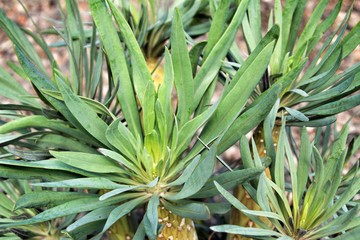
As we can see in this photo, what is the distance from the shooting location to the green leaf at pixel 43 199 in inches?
21.2

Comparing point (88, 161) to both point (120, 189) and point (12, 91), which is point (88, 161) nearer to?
point (120, 189)

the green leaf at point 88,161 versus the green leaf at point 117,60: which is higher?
the green leaf at point 117,60

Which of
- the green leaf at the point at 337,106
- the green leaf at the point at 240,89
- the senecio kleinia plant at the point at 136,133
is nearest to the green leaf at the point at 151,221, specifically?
the senecio kleinia plant at the point at 136,133

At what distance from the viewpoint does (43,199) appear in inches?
21.8

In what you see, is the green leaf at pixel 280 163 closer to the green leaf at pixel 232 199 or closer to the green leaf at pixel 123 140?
the green leaf at pixel 232 199

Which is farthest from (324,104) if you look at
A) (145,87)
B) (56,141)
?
(56,141)

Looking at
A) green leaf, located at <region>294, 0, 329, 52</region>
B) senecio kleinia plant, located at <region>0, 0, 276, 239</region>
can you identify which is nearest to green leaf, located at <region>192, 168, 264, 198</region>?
senecio kleinia plant, located at <region>0, 0, 276, 239</region>

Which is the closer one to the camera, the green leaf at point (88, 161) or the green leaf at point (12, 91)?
the green leaf at point (88, 161)

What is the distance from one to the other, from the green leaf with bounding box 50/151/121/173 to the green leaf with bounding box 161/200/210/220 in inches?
2.8

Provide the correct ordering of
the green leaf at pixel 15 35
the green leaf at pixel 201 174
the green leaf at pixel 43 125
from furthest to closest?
1. the green leaf at pixel 15 35
2. the green leaf at pixel 43 125
3. the green leaf at pixel 201 174

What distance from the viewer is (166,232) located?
2.01 ft

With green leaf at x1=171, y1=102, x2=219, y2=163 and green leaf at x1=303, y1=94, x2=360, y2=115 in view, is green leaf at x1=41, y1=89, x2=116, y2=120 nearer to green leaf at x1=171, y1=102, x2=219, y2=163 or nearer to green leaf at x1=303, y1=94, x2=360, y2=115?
green leaf at x1=171, y1=102, x2=219, y2=163

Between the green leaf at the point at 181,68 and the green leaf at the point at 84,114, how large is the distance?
9 cm

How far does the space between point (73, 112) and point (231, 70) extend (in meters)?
0.24
